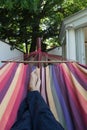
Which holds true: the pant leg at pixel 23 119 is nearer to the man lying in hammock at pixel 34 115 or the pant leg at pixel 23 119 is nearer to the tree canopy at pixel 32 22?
the man lying in hammock at pixel 34 115

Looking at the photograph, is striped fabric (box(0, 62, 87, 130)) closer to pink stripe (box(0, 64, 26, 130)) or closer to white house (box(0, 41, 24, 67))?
pink stripe (box(0, 64, 26, 130))

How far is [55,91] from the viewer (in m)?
3.02

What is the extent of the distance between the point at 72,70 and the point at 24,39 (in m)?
7.61

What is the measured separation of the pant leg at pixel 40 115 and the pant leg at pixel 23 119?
0.04 meters

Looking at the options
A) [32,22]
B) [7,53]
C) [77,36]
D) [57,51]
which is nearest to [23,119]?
[77,36]

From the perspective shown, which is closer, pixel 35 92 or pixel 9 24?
pixel 35 92

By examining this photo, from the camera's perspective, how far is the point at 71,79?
306 centimetres

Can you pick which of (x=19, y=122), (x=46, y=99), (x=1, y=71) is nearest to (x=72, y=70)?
(x=46, y=99)

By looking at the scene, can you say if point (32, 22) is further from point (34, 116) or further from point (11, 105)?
point (34, 116)

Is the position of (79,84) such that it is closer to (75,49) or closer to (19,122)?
(19,122)

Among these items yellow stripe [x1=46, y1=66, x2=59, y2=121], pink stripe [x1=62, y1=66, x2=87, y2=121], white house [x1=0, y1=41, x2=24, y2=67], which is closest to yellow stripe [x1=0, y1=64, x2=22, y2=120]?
yellow stripe [x1=46, y1=66, x2=59, y2=121]

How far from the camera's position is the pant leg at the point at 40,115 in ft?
7.83

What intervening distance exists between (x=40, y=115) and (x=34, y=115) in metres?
0.07

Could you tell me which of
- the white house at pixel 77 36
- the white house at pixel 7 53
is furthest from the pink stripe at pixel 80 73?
the white house at pixel 7 53
